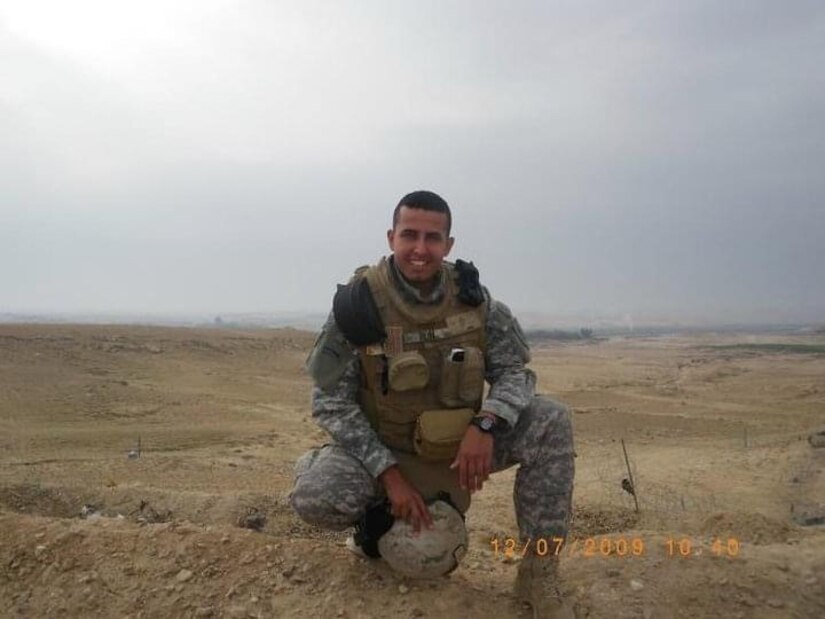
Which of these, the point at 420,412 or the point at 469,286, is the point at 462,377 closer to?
the point at 420,412

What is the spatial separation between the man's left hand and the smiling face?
70 centimetres

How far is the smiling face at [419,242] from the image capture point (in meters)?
2.82

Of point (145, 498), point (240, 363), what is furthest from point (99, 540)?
Answer: point (240, 363)

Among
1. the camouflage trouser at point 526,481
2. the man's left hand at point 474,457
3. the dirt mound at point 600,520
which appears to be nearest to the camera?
the man's left hand at point 474,457

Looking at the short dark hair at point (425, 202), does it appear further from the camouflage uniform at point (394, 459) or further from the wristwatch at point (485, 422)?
the wristwatch at point (485, 422)

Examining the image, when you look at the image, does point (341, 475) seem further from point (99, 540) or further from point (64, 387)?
point (64, 387)

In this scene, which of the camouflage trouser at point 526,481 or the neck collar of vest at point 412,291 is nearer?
the camouflage trouser at point 526,481

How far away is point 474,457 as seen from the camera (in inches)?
105

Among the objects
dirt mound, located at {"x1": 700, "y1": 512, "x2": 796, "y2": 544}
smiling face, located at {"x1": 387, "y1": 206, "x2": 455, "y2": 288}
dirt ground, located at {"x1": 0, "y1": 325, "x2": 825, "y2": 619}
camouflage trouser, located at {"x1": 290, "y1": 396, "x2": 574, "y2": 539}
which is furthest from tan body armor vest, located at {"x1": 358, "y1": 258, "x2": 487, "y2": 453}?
dirt mound, located at {"x1": 700, "y1": 512, "x2": 796, "y2": 544}

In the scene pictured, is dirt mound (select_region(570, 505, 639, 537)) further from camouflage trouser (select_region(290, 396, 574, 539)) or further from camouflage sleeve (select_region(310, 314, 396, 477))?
camouflage sleeve (select_region(310, 314, 396, 477))

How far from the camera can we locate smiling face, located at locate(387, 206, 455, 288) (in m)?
2.82
